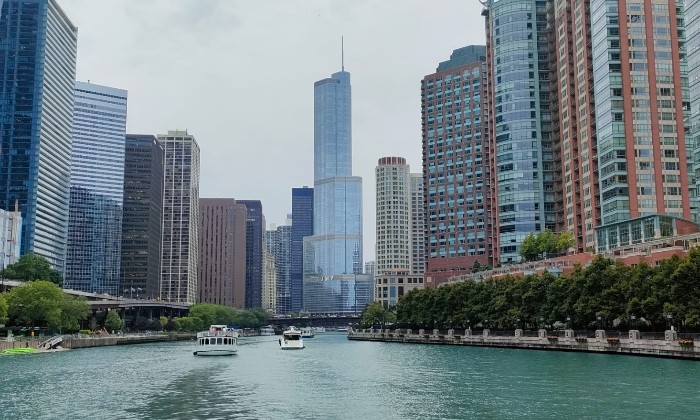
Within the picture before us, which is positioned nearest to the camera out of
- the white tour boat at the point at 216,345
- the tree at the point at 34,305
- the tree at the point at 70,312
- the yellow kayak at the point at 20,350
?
the yellow kayak at the point at 20,350

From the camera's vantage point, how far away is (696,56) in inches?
5315

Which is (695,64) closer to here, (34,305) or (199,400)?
(199,400)

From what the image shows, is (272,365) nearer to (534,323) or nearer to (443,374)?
(443,374)

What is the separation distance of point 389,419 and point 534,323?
3975 inches

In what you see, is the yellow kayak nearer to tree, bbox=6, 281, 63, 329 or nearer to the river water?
tree, bbox=6, 281, 63, 329

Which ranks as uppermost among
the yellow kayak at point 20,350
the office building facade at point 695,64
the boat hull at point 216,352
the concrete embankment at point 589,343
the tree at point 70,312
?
the office building facade at point 695,64

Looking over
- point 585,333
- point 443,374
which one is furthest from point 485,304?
point 443,374

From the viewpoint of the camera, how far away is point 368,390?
75.6 metres

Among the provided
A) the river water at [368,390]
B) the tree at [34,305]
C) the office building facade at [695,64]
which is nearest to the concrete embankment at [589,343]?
the river water at [368,390]

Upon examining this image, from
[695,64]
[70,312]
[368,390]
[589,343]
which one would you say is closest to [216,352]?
[70,312]

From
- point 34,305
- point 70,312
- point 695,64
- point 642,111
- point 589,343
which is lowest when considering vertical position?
point 589,343

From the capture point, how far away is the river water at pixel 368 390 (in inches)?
2293

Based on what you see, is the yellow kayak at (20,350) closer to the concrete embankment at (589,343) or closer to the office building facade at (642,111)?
the concrete embankment at (589,343)

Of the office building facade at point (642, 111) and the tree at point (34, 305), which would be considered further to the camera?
the office building facade at point (642, 111)
